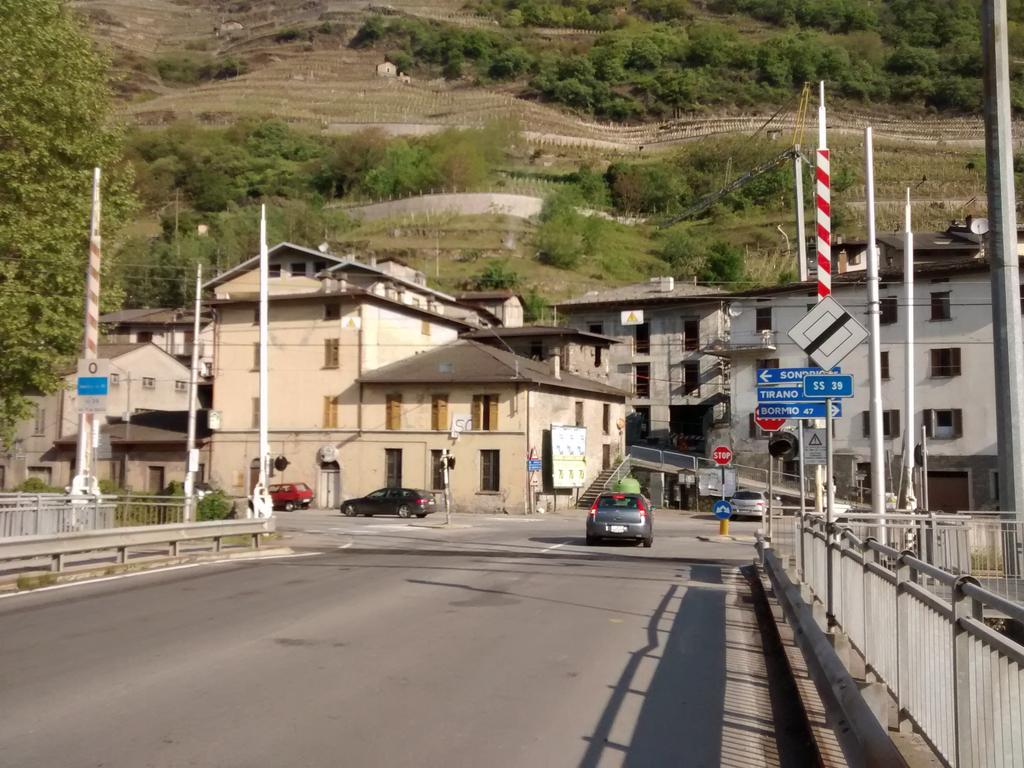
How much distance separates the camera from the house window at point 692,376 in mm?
65125

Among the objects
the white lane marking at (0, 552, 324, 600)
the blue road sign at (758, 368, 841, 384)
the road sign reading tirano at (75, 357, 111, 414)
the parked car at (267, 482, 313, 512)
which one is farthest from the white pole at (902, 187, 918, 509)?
the parked car at (267, 482, 313, 512)

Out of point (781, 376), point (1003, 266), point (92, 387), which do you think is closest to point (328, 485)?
point (92, 387)

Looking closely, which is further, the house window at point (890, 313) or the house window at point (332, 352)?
the house window at point (332, 352)

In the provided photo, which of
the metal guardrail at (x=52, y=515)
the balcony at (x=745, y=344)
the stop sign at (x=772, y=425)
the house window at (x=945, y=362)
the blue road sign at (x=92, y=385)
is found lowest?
the metal guardrail at (x=52, y=515)

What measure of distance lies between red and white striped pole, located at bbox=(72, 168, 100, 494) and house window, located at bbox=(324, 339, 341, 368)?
105 feet

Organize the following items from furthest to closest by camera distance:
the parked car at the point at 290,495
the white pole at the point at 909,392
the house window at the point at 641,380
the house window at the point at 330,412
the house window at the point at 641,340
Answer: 1. the house window at the point at 641,380
2. the house window at the point at 641,340
3. the house window at the point at 330,412
4. the parked car at the point at 290,495
5. the white pole at the point at 909,392

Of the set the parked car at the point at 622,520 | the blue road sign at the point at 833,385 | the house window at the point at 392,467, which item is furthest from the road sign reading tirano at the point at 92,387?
the house window at the point at 392,467

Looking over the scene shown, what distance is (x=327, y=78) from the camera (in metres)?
173

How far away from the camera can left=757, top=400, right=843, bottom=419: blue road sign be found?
44.9ft

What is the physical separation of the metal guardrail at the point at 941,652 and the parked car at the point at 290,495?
150ft

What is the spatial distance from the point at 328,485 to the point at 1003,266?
44.6 metres

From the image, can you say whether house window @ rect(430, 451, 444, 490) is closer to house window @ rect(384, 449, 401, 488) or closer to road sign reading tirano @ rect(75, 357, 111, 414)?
house window @ rect(384, 449, 401, 488)

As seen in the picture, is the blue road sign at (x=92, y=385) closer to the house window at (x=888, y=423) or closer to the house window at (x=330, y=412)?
the house window at (x=330, y=412)

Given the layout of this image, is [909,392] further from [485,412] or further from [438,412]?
[438,412]
